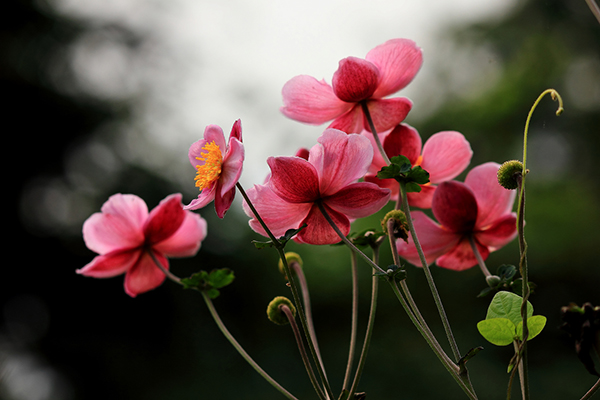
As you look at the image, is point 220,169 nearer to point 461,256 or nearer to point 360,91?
point 360,91

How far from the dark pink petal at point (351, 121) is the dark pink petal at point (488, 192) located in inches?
4.5

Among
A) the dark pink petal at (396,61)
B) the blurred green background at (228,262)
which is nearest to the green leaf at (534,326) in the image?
the dark pink petal at (396,61)

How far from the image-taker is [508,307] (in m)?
0.27

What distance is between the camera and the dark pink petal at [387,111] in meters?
0.40

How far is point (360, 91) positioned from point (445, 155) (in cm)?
11

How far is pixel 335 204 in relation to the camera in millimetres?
340

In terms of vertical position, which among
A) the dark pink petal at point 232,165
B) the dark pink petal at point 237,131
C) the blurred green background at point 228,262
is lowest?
the blurred green background at point 228,262

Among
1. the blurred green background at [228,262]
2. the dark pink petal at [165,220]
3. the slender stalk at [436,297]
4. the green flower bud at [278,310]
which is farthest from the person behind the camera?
the blurred green background at [228,262]

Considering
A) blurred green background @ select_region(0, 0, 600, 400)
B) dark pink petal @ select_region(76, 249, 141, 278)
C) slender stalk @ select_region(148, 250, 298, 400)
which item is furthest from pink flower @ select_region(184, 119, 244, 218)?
blurred green background @ select_region(0, 0, 600, 400)

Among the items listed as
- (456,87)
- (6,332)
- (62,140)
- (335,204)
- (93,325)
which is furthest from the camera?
(456,87)

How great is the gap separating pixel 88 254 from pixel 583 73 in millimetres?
6402

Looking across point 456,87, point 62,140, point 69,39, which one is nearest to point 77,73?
point 69,39

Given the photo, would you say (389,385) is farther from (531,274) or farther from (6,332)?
(6,332)

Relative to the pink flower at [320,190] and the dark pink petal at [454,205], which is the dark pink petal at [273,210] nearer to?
the pink flower at [320,190]
